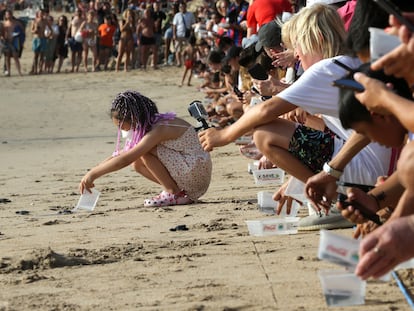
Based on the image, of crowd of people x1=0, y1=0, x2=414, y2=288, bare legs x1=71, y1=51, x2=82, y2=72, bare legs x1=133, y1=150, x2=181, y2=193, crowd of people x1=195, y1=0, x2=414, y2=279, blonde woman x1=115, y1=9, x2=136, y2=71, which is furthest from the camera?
bare legs x1=71, y1=51, x2=82, y2=72

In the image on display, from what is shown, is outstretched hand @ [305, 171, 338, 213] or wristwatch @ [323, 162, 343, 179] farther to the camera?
wristwatch @ [323, 162, 343, 179]

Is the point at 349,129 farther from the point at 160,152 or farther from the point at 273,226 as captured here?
the point at 160,152

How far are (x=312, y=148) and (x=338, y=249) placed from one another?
7.30 ft

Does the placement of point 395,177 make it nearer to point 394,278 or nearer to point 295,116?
point 394,278

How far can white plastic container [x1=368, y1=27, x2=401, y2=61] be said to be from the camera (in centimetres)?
354

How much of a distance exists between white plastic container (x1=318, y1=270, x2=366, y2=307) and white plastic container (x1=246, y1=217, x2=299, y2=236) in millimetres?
1360

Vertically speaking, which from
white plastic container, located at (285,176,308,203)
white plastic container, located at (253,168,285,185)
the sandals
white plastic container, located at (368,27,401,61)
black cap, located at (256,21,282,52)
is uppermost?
white plastic container, located at (368,27,401,61)

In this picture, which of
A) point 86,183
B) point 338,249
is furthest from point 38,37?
point 338,249

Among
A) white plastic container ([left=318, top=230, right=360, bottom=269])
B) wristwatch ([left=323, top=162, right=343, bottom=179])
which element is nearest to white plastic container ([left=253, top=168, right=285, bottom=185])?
wristwatch ([left=323, top=162, right=343, bottom=179])

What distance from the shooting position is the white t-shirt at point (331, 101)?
5.20m

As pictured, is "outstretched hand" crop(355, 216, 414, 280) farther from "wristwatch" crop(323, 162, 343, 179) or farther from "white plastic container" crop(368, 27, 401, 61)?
"wristwatch" crop(323, 162, 343, 179)

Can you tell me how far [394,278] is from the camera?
4.45 meters

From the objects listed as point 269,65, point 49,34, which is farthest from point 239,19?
point 49,34

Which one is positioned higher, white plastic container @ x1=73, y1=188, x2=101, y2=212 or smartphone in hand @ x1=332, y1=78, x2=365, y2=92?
smartphone in hand @ x1=332, y1=78, x2=365, y2=92
